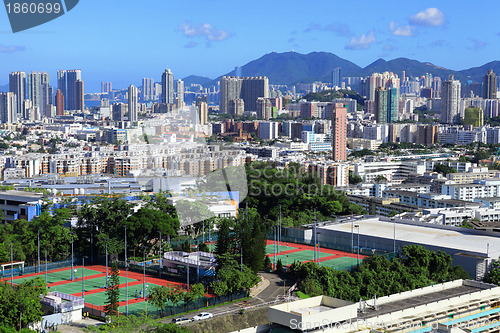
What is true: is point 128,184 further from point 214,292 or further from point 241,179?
point 214,292

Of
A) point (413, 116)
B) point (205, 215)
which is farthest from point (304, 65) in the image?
point (205, 215)

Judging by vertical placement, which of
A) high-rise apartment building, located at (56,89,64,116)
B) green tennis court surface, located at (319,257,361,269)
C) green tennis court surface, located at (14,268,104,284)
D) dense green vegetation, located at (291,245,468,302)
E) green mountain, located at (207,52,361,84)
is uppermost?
green mountain, located at (207,52,361,84)

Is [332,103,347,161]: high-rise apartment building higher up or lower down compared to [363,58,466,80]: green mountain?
lower down

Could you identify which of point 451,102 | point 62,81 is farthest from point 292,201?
point 62,81

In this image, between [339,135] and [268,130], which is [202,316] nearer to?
[339,135]

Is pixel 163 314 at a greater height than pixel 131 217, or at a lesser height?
lesser

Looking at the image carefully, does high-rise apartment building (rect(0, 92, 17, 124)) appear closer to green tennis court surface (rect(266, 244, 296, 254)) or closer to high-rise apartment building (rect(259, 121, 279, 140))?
high-rise apartment building (rect(259, 121, 279, 140))

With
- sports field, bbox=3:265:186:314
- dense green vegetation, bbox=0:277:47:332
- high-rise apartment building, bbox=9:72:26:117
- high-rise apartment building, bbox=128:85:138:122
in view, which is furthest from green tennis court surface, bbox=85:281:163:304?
high-rise apartment building, bbox=9:72:26:117
